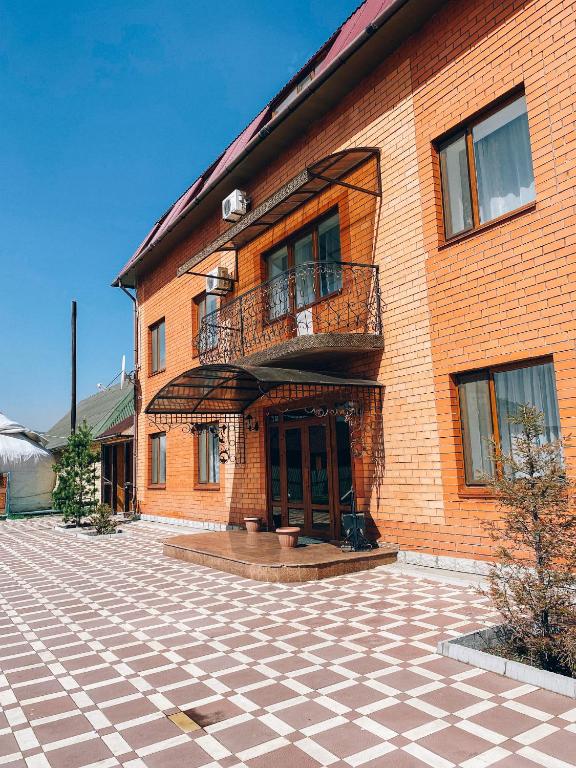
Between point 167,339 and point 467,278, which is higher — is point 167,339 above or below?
above

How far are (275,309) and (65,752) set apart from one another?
819cm

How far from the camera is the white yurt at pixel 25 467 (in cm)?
2119

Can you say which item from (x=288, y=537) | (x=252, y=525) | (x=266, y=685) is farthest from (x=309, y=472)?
(x=266, y=685)

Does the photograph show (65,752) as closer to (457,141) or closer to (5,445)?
(457,141)

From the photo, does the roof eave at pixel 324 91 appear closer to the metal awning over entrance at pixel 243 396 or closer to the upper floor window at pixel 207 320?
the upper floor window at pixel 207 320

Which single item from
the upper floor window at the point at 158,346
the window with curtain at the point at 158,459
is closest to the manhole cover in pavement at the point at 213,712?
the window with curtain at the point at 158,459

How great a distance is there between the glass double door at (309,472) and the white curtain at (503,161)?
3.89 meters

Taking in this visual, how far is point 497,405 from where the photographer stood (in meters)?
6.48

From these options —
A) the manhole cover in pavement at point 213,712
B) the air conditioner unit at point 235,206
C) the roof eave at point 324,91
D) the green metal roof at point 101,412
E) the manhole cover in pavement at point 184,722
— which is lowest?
the manhole cover in pavement at point 213,712

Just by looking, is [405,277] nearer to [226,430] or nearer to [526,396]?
[526,396]

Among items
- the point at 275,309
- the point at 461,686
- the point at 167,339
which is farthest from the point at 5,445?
the point at 461,686

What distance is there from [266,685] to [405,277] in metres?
5.53

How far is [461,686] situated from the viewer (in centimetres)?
354

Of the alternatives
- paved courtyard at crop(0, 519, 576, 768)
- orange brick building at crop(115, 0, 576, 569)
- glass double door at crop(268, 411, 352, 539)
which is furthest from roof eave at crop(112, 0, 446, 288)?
paved courtyard at crop(0, 519, 576, 768)
